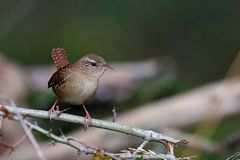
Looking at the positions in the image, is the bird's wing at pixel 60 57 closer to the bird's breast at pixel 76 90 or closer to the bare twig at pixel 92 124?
the bird's breast at pixel 76 90

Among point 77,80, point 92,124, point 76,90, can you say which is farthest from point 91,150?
point 77,80

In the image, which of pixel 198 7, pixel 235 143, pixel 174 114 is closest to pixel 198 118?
pixel 174 114

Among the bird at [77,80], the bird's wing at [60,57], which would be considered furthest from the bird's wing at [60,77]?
the bird's wing at [60,57]

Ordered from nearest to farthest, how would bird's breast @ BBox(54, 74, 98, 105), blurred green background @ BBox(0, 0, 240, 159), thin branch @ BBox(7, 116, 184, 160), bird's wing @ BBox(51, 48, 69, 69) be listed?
thin branch @ BBox(7, 116, 184, 160) → bird's breast @ BBox(54, 74, 98, 105) → bird's wing @ BBox(51, 48, 69, 69) → blurred green background @ BBox(0, 0, 240, 159)

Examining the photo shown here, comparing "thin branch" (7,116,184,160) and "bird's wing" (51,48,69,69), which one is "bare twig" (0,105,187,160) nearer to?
"thin branch" (7,116,184,160)

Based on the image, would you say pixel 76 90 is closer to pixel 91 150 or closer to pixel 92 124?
pixel 92 124

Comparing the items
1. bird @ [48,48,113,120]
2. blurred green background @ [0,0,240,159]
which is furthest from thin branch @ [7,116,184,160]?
blurred green background @ [0,0,240,159]
